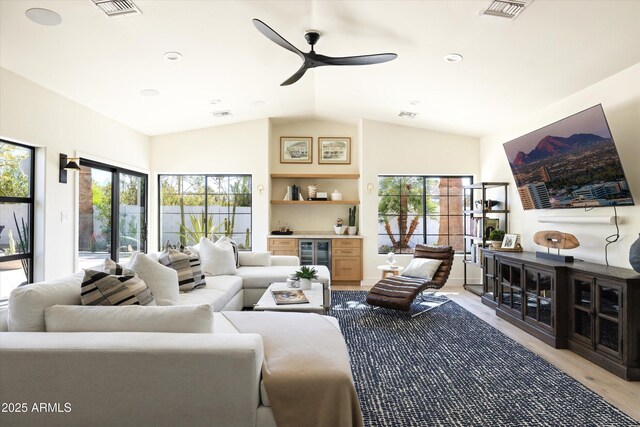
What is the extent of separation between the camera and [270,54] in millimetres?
3914

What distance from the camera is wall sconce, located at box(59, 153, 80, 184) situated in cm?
397

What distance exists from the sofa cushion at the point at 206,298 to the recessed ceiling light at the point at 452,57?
319 centimetres

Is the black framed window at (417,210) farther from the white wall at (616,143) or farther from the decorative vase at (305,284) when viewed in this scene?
the decorative vase at (305,284)

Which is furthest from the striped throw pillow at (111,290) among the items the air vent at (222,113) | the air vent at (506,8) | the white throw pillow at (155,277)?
the air vent at (222,113)

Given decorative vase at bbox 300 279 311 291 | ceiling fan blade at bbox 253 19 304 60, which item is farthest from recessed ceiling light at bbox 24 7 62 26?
decorative vase at bbox 300 279 311 291

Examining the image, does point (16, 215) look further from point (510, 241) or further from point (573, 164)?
point (510, 241)

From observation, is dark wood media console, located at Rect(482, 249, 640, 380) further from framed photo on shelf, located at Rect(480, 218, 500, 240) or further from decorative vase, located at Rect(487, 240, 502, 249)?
framed photo on shelf, located at Rect(480, 218, 500, 240)

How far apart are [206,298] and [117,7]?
7.94 feet

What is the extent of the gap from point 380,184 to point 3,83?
5.19m

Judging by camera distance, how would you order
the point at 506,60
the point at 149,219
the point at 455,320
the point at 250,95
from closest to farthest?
the point at 506,60 < the point at 455,320 < the point at 250,95 < the point at 149,219

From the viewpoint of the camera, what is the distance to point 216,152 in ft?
21.2

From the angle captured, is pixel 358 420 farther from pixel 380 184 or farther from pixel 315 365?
pixel 380 184

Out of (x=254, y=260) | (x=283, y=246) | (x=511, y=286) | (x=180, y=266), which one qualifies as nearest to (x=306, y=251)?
(x=283, y=246)

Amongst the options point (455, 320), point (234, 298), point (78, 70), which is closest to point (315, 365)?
point (234, 298)
